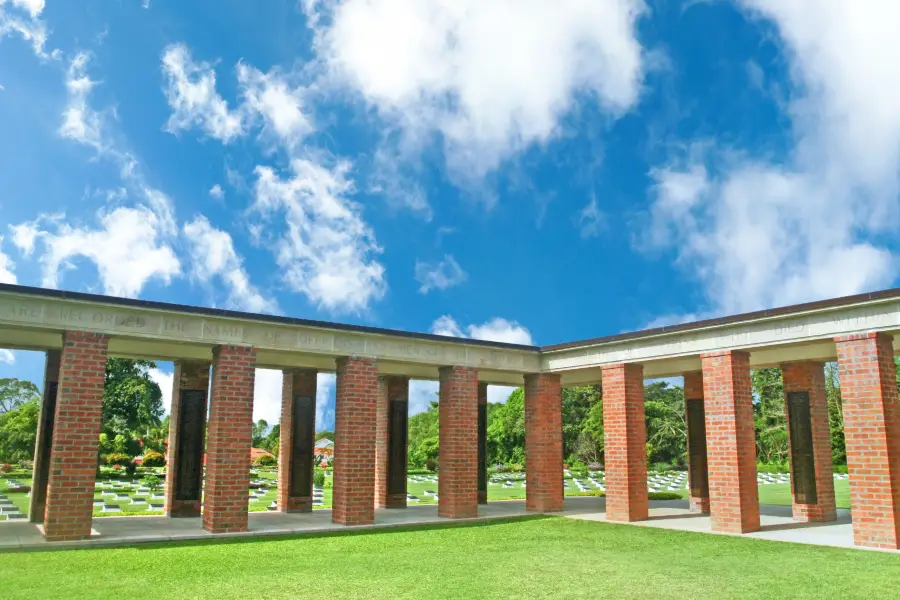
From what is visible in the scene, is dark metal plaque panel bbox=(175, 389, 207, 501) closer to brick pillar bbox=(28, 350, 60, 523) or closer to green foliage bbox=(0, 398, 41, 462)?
brick pillar bbox=(28, 350, 60, 523)

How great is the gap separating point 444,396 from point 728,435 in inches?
256

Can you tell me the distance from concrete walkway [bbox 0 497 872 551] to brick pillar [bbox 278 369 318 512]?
0.65 m

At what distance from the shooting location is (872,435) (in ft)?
38.9

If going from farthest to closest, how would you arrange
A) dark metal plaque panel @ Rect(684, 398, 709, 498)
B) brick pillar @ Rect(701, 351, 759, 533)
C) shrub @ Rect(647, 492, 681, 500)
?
shrub @ Rect(647, 492, 681, 500) < dark metal plaque panel @ Rect(684, 398, 709, 498) < brick pillar @ Rect(701, 351, 759, 533)

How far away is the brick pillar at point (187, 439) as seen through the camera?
16.2 meters

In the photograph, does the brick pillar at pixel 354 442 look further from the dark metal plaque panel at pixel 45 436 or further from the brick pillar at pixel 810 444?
the brick pillar at pixel 810 444

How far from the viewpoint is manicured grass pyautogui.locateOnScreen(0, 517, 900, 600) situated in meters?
8.05

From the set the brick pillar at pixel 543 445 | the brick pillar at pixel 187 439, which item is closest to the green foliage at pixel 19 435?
the brick pillar at pixel 187 439

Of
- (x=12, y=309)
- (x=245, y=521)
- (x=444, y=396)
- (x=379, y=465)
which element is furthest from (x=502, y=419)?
(x=12, y=309)

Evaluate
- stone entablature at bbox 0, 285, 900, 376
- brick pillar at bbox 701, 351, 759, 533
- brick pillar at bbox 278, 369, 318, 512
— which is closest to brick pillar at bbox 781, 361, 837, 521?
stone entablature at bbox 0, 285, 900, 376

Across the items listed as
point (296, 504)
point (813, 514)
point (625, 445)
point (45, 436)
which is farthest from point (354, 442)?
point (813, 514)

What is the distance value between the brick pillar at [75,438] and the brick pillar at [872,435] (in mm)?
13447

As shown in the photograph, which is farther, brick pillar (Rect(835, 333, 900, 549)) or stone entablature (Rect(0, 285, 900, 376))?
stone entablature (Rect(0, 285, 900, 376))

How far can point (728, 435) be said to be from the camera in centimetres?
1403
